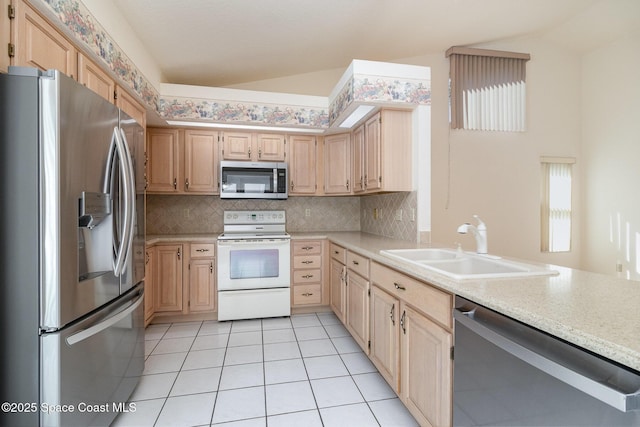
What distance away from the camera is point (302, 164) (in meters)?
3.56

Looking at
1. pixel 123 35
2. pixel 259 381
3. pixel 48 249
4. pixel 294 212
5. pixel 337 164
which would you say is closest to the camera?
pixel 48 249

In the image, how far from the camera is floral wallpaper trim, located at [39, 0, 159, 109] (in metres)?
1.45

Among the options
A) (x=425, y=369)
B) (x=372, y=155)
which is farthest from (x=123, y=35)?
(x=425, y=369)

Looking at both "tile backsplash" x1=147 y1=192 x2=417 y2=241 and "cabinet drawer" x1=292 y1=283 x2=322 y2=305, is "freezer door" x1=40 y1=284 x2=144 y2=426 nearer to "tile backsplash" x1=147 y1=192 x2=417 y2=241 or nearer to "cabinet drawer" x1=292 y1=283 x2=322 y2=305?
"cabinet drawer" x1=292 y1=283 x2=322 y2=305

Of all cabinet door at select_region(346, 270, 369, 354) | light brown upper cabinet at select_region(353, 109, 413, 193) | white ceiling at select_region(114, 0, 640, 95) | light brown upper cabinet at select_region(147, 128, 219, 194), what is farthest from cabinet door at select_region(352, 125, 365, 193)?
light brown upper cabinet at select_region(147, 128, 219, 194)

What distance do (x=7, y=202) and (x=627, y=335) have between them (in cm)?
199

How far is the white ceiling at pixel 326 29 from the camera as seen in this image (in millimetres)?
2170

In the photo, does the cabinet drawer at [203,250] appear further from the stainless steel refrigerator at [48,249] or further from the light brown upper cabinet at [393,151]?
the light brown upper cabinet at [393,151]

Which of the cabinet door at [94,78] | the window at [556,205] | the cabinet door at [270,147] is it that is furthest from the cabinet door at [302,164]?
the window at [556,205]

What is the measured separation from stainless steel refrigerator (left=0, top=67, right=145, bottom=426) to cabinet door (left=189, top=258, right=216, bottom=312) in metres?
1.74

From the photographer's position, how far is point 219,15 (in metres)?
2.16

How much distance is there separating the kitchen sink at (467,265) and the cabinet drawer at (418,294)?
0.31ft

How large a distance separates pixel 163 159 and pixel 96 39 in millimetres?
1587

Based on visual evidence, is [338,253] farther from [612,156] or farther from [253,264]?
[612,156]
